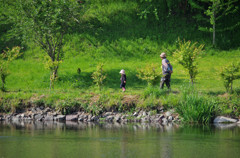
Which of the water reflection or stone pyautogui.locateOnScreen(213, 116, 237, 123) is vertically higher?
stone pyautogui.locateOnScreen(213, 116, 237, 123)

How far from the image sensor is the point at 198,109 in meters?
19.7

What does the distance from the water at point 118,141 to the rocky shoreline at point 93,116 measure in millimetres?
1381

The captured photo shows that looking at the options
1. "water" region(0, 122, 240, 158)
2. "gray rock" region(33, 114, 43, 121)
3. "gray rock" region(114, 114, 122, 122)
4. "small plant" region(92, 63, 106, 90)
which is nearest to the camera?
"water" region(0, 122, 240, 158)

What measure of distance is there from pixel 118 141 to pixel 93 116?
276 inches

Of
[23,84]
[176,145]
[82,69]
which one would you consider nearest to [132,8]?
[82,69]

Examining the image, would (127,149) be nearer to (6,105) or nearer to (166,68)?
(166,68)

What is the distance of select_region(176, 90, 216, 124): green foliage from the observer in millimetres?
19719

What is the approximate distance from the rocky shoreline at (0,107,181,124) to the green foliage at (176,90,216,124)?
0.68 meters

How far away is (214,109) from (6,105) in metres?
12.4

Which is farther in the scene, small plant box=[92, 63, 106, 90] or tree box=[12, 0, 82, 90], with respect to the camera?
tree box=[12, 0, 82, 90]

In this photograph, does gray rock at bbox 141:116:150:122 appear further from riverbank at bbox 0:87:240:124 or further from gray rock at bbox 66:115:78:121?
gray rock at bbox 66:115:78:121

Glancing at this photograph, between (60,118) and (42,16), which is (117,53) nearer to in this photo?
(42,16)

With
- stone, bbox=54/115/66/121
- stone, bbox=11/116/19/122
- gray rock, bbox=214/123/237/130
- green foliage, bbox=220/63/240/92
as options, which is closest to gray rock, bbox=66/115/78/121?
stone, bbox=54/115/66/121

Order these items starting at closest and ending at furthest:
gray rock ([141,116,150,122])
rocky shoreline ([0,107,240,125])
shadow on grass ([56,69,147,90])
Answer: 1. rocky shoreline ([0,107,240,125])
2. gray rock ([141,116,150,122])
3. shadow on grass ([56,69,147,90])
